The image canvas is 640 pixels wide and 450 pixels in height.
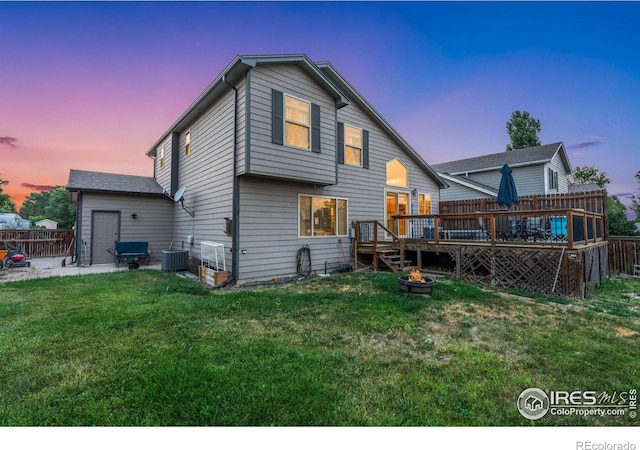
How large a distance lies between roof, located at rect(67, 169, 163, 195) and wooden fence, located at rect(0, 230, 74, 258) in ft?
14.1

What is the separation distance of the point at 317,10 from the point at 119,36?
250 inches

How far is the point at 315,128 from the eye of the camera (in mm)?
8062

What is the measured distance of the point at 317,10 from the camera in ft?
28.9

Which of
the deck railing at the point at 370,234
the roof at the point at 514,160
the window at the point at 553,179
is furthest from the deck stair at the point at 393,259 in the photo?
the window at the point at 553,179

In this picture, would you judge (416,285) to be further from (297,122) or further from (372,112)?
(372,112)

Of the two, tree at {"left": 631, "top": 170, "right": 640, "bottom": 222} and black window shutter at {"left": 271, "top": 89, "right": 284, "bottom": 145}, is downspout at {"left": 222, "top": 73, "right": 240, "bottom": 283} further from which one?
tree at {"left": 631, "top": 170, "right": 640, "bottom": 222}

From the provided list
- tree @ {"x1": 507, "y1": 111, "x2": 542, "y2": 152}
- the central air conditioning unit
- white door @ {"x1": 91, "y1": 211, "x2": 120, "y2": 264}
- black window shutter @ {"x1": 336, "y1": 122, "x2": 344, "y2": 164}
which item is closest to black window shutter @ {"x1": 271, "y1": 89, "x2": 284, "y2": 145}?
black window shutter @ {"x1": 336, "y1": 122, "x2": 344, "y2": 164}

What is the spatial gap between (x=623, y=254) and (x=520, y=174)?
899 cm

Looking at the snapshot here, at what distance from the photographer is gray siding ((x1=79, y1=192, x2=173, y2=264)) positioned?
10.2 metres

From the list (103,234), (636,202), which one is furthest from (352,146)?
(636,202)

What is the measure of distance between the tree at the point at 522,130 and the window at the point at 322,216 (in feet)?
91.5

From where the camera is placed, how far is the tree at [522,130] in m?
29.2

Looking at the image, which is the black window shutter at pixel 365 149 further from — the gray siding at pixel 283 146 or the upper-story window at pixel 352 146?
the gray siding at pixel 283 146
